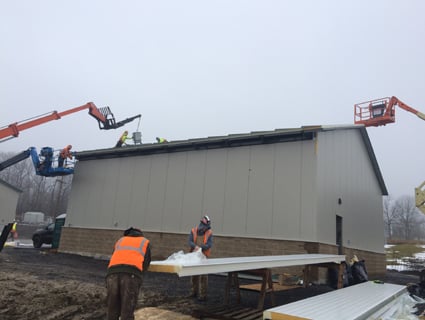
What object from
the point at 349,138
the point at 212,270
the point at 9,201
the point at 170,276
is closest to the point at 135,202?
the point at 170,276

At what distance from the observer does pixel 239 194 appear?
45.2 feet

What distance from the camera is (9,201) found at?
26.1 metres

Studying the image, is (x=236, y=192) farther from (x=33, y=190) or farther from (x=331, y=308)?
(x=33, y=190)

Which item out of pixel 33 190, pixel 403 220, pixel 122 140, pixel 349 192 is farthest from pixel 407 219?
pixel 33 190

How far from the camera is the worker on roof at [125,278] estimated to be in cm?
433

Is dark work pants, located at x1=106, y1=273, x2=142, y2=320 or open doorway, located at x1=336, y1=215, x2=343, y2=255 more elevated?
open doorway, located at x1=336, y1=215, x2=343, y2=255

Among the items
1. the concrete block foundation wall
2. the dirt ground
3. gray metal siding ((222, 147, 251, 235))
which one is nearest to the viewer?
the dirt ground

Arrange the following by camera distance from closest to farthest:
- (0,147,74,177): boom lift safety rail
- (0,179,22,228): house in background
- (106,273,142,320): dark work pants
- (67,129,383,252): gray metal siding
A: 1. (106,273,142,320): dark work pants
2. (67,129,383,252): gray metal siding
3. (0,147,74,177): boom lift safety rail
4. (0,179,22,228): house in background

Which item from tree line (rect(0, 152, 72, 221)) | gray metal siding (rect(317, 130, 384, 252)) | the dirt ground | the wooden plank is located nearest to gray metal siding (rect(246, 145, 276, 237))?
gray metal siding (rect(317, 130, 384, 252))

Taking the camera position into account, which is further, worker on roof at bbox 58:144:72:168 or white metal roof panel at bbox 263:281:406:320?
worker on roof at bbox 58:144:72:168

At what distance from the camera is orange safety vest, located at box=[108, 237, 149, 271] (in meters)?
4.40

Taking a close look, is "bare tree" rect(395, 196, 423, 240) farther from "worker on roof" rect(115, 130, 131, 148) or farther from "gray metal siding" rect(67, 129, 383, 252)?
"worker on roof" rect(115, 130, 131, 148)

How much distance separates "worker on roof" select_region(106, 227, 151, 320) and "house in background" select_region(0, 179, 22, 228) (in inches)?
968

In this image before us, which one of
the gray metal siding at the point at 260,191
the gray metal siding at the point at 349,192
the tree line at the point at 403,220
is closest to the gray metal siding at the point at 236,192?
the gray metal siding at the point at 260,191
